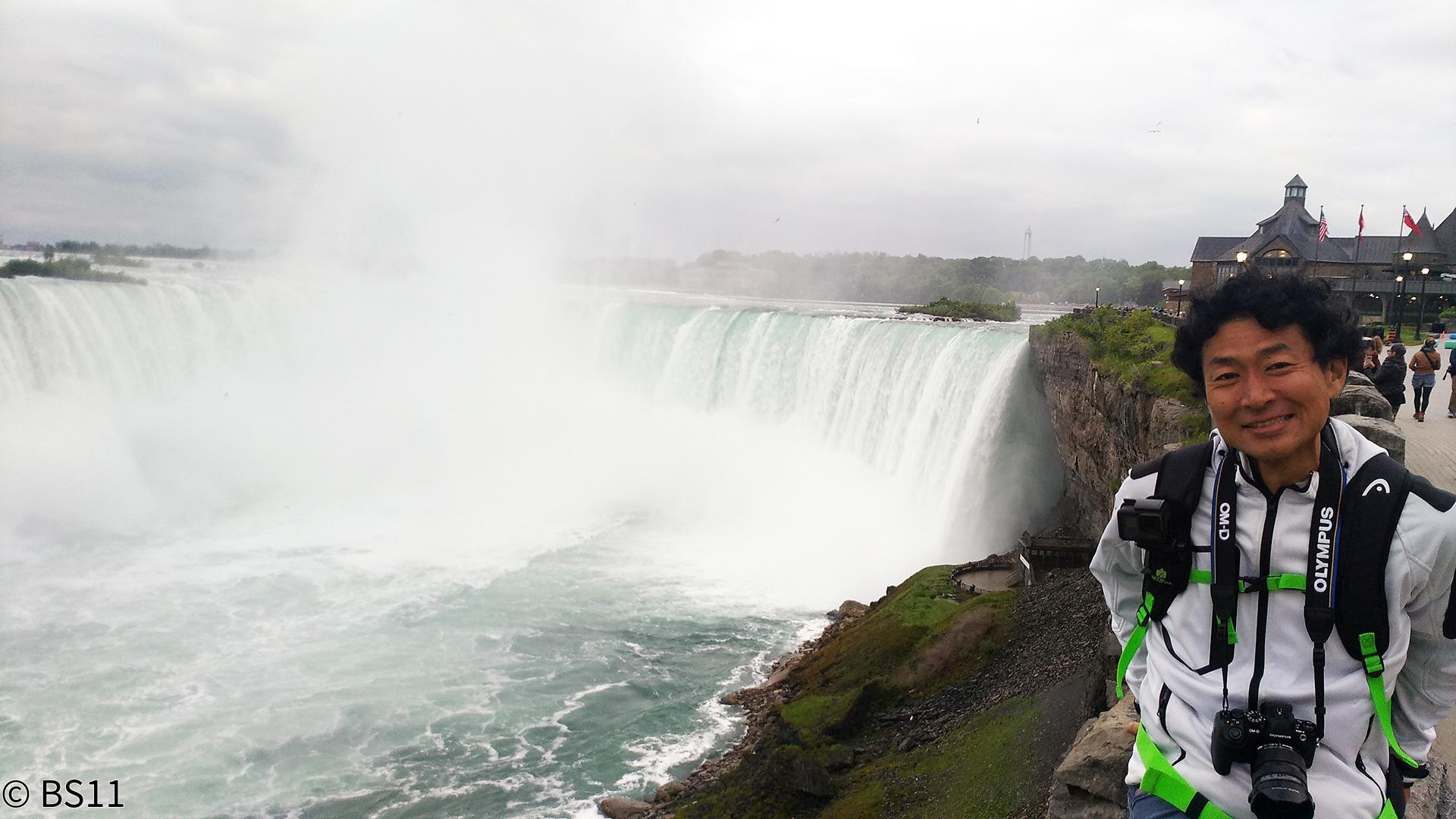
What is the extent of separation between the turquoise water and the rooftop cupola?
19.9 m

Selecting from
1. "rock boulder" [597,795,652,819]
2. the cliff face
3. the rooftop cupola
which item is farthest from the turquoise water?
the rooftop cupola

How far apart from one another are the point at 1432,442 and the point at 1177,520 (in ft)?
38.3

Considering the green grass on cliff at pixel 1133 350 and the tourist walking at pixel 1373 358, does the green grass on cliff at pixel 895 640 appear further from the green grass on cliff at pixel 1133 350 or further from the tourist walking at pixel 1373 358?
the tourist walking at pixel 1373 358

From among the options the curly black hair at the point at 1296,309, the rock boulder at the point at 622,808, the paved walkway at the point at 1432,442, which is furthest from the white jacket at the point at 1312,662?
the rock boulder at the point at 622,808

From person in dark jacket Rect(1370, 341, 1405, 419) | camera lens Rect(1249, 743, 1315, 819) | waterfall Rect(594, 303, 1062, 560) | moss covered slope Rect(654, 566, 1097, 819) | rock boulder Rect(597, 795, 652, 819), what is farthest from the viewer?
waterfall Rect(594, 303, 1062, 560)

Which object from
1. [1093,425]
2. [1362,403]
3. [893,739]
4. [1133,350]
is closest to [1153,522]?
[1362,403]

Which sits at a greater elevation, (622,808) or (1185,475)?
(1185,475)

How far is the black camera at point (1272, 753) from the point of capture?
182cm

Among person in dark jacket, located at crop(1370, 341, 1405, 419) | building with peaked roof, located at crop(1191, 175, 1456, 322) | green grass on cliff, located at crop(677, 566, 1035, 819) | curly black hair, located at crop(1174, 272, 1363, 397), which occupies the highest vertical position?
building with peaked roof, located at crop(1191, 175, 1456, 322)

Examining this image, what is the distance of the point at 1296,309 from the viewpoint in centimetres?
207

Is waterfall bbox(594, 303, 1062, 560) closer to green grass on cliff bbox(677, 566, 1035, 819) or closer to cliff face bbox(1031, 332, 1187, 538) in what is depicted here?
cliff face bbox(1031, 332, 1187, 538)

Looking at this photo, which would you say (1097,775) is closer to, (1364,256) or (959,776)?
(959,776)

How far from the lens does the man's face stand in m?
2.00

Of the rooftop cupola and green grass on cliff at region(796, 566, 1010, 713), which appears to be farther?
the rooftop cupola
